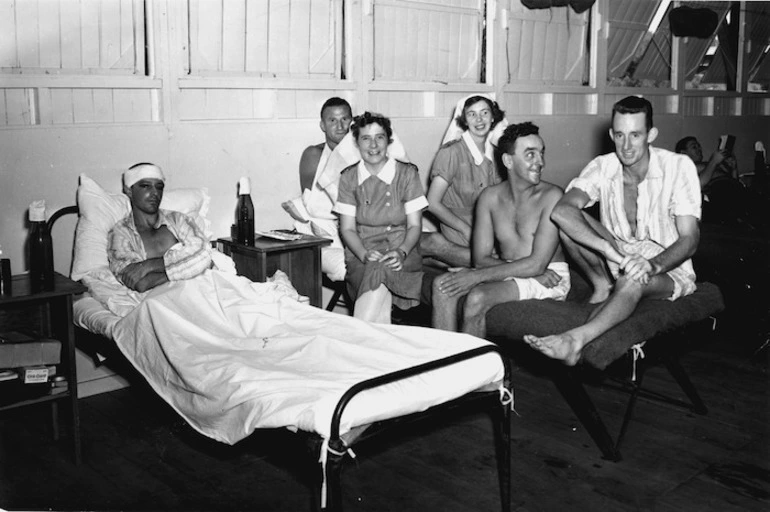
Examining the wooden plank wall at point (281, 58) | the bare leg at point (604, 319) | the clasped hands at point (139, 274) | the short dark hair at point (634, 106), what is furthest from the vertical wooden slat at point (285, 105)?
the bare leg at point (604, 319)

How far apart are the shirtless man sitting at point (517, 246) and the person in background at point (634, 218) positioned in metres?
0.14

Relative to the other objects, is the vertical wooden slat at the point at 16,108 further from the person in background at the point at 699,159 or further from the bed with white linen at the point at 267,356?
the person in background at the point at 699,159

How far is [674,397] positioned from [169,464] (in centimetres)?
294

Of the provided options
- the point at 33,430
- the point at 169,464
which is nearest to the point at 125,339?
the point at 169,464

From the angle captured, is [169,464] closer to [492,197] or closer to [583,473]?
[583,473]

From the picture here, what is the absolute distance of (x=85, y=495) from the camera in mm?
3586

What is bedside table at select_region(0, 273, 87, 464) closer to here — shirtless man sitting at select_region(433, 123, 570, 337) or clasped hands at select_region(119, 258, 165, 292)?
clasped hands at select_region(119, 258, 165, 292)

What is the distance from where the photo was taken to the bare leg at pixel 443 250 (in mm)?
5531

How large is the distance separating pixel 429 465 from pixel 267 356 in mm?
1004

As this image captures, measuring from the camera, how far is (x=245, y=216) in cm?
509

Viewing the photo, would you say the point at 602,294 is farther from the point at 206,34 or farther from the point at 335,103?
the point at 206,34

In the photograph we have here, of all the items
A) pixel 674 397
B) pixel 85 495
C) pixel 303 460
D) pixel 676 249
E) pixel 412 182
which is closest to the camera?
pixel 85 495

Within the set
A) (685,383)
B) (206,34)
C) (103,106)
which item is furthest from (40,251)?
(685,383)

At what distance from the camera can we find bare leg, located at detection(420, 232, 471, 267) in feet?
18.1
